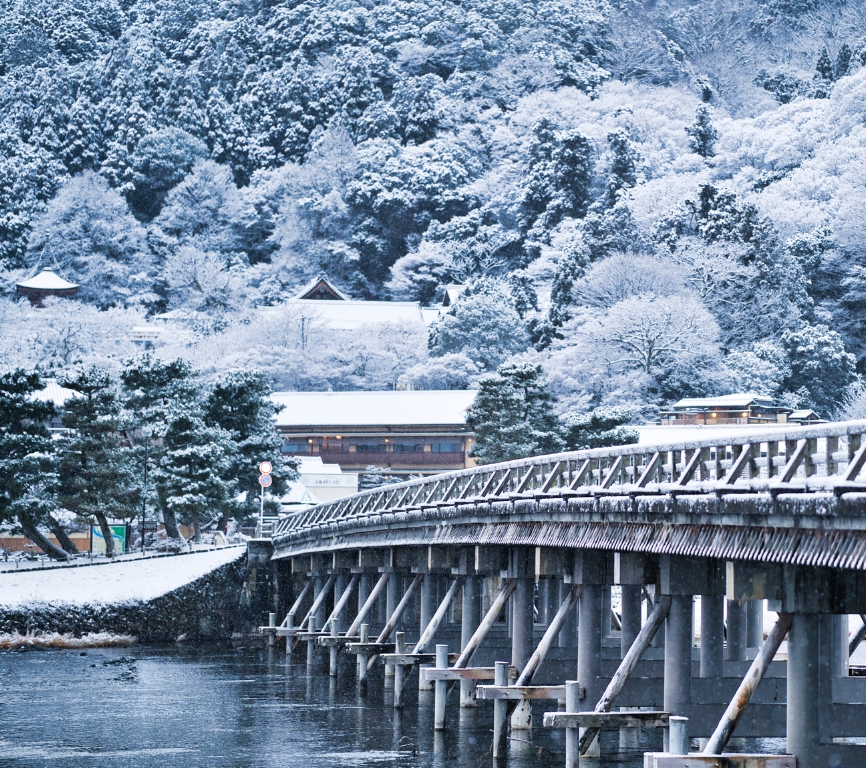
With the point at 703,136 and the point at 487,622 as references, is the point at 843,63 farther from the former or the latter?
the point at 487,622

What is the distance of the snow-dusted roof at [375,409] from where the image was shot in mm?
71500

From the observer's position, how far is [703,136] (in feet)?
364

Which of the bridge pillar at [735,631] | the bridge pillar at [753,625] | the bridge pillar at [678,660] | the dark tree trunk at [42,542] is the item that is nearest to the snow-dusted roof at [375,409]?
the dark tree trunk at [42,542]

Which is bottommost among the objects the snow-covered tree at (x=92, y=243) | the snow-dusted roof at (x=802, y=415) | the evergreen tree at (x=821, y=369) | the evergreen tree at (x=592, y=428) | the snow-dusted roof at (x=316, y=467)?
the snow-dusted roof at (x=316, y=467)

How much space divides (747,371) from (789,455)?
59.4 meters

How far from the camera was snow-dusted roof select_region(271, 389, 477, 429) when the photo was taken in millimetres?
71500

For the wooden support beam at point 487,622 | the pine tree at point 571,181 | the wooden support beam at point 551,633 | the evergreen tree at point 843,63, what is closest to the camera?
the wooden support beam at point 551,633

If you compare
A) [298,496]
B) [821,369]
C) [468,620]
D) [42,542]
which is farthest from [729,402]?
[468,620]

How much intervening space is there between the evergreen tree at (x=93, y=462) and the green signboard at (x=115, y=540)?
3.25 m

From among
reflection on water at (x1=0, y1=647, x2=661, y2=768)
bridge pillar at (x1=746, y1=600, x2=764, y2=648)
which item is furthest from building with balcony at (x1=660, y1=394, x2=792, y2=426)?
bridge pillar at (x1=746, y1=600, x2=764, y2=648)

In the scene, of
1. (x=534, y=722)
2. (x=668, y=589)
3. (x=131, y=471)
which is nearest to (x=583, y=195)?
(x=131, y=471)

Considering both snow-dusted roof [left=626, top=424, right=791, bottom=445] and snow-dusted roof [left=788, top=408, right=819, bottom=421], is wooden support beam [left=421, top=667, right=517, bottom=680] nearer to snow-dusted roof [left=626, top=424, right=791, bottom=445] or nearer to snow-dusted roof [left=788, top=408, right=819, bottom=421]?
snow-dusted roof [left=626, top=424, right=791, bottom=445]

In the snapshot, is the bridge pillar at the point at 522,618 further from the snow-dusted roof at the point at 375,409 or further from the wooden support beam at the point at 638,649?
the snow-dusted roof at the point at 375,409

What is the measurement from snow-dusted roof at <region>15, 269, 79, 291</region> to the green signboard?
4978 cm
